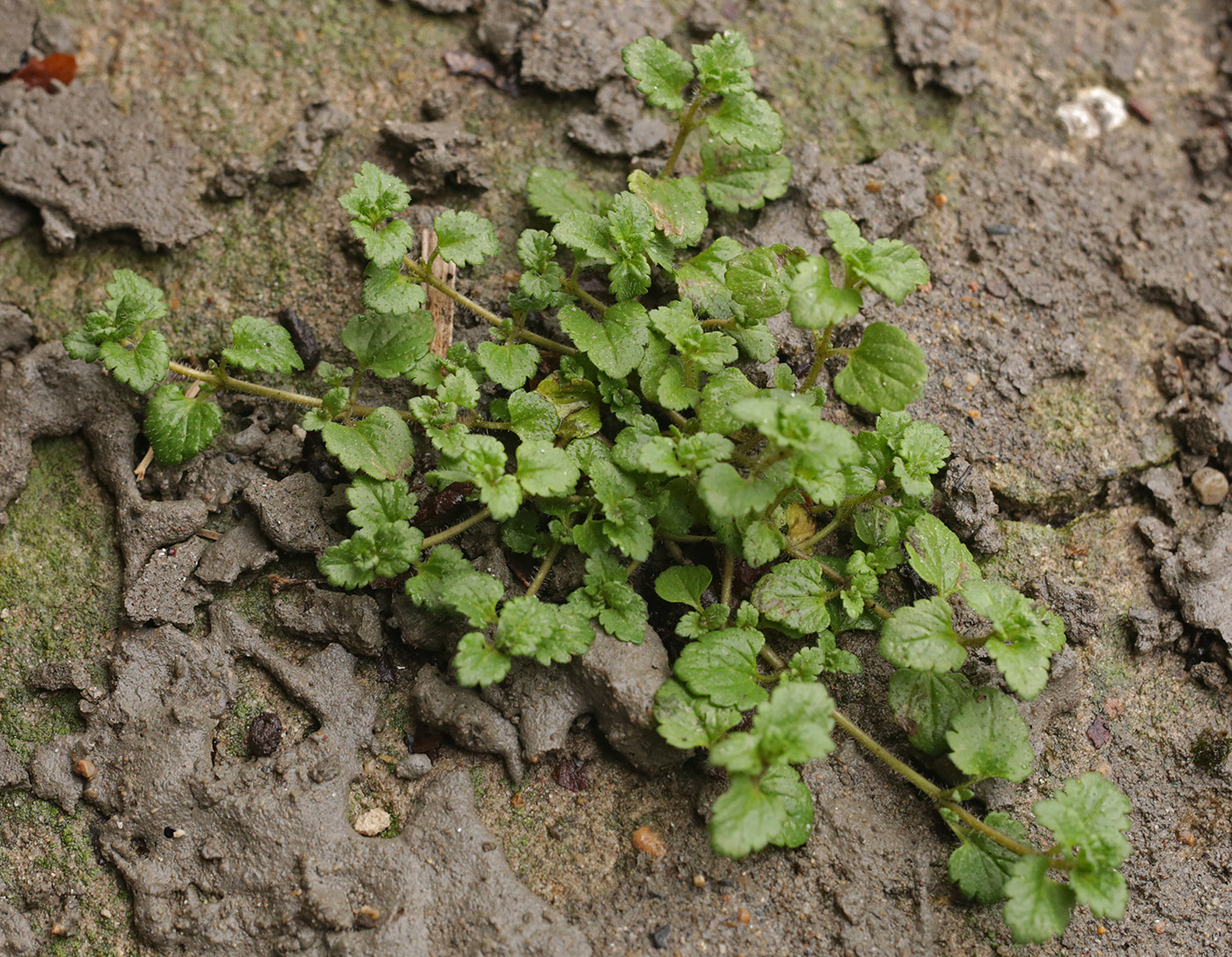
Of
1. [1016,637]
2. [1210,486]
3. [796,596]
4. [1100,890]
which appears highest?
[1210,486]

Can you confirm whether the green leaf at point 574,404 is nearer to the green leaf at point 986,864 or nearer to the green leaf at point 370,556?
the green leaf at point 370,556

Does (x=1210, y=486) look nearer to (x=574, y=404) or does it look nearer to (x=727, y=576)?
Result: (x=727, y=576)

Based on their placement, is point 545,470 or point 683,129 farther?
point 683,129

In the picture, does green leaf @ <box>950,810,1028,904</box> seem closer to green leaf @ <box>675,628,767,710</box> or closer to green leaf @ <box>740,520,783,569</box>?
green leaf @ <box>675,628,767,710</box>

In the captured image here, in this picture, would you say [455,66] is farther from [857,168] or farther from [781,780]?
[781,780]

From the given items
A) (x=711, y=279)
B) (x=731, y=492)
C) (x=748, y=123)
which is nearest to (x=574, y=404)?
(x=711, y=279)

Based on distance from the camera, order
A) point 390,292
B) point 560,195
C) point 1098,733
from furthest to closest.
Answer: point 560,195, point 1098,733, point 390,292

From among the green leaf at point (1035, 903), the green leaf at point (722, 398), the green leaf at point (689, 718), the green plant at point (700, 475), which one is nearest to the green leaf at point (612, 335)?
the green plant at point (700, 475)
